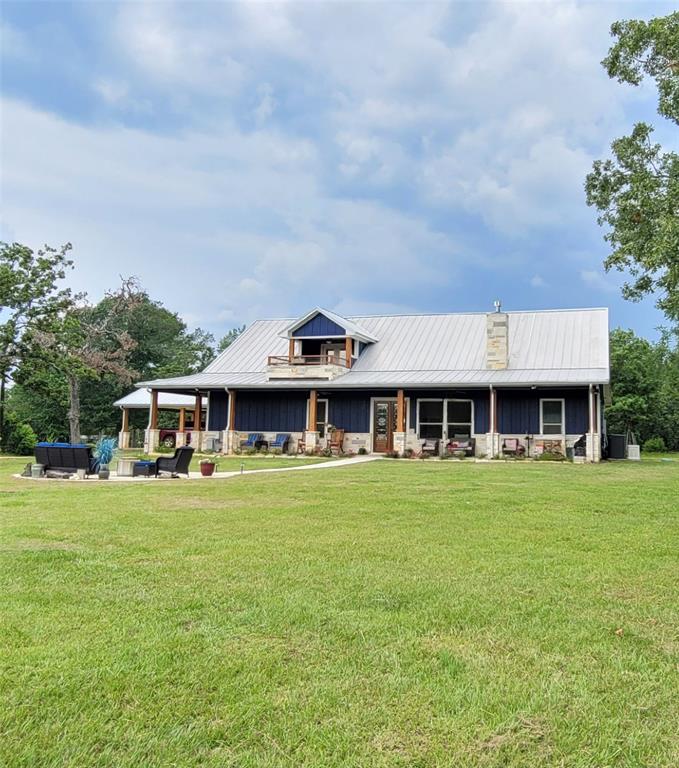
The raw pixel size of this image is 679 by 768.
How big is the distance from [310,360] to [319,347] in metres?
1.41

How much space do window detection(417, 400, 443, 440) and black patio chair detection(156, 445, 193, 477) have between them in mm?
11433

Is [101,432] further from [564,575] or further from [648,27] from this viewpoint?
[564,575]

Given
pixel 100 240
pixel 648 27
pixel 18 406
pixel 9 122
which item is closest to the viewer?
pixel 648 27

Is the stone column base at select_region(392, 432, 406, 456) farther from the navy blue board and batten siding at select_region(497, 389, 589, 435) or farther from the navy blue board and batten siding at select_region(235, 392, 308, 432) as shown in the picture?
the navy blue board and batten siding at select_region(235, 392, 308, 432)

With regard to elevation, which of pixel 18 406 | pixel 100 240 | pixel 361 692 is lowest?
pixel 361 692

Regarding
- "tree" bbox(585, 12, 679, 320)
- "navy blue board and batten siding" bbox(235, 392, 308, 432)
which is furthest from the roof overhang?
"tree" bbox(585, 12, 679, 320)

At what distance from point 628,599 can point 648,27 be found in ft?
42.4

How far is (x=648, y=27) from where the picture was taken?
41.4ft

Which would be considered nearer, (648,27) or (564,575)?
(564,575)

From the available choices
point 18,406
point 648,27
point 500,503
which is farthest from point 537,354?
point 18,406

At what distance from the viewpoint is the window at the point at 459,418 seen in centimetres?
2316

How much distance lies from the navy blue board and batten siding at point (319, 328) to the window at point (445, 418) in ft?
15.4

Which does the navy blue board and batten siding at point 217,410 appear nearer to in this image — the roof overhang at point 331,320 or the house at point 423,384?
the house at point 423,384

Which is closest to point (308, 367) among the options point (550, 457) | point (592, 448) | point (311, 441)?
point (311, 441)
